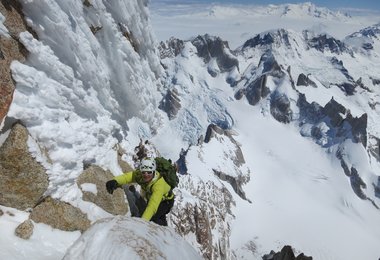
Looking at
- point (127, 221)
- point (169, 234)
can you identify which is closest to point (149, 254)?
point (127, 221)

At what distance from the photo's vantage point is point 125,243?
10.4m

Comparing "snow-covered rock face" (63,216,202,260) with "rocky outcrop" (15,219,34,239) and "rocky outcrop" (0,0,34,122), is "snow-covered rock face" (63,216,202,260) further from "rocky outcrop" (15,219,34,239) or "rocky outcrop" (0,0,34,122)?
"rocky outcrop" (0,0,34,122)

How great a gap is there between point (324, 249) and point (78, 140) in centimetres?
19558

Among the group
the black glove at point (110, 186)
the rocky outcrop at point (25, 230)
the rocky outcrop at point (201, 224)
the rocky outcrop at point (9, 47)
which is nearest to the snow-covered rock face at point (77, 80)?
the rocky outcrop at point (9, 47)

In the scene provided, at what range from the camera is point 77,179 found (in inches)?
620

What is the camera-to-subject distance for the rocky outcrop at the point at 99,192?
16.1m

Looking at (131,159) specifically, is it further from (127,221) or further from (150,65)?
(127,221)

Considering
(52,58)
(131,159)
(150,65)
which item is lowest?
(131,159)

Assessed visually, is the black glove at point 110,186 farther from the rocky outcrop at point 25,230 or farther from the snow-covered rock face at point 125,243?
the snow-covered rock face at point 125,243

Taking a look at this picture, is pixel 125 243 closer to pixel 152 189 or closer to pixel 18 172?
pixel 152 189

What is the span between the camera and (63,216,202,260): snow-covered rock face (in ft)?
32.6

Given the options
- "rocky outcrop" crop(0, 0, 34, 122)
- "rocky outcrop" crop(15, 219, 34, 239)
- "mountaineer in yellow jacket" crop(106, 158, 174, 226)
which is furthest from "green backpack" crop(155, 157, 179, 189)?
"rocky outcrop" crop(0, 0, 34, 122)

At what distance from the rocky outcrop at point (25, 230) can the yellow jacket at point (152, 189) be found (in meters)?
3.23

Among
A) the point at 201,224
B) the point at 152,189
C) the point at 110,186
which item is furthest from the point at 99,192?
the point at 201,224
